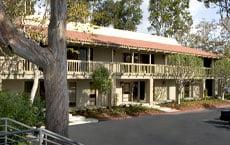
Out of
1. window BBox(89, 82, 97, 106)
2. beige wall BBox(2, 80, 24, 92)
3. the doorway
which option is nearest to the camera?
beige wall BBox(2, 80, 24, 92)

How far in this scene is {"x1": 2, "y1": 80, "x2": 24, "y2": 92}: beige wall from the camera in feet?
100

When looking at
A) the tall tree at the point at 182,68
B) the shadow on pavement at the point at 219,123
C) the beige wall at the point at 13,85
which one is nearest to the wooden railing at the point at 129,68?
the tall tree at the point at 182,68

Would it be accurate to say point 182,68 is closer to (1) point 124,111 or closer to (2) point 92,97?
(2) point 92,97

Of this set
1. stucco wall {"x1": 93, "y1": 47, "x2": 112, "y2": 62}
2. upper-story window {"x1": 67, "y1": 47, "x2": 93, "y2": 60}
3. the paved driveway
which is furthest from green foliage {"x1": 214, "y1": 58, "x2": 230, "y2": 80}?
upper-story window {"x1": 67, "y1": 47, "x2": 93, "y2": 60}

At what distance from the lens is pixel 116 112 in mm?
33188

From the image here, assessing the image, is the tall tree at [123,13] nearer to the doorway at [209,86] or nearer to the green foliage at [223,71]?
the doorway at [209,86]

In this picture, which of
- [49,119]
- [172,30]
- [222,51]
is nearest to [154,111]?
[49,119]

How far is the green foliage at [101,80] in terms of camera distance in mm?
32875

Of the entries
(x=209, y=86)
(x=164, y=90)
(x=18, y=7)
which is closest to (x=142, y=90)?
(x=164, y=90)

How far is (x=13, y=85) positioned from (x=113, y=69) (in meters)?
8.25

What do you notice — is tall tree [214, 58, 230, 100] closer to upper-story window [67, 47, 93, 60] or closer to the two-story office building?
the two-story office building

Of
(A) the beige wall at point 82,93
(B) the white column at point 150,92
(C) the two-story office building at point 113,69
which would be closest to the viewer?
(C) the two-story office building at point 113,69

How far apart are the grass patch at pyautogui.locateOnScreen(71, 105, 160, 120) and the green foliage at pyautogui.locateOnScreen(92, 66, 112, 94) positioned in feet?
4.88

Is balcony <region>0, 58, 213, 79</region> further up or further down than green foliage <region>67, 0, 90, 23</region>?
further down
